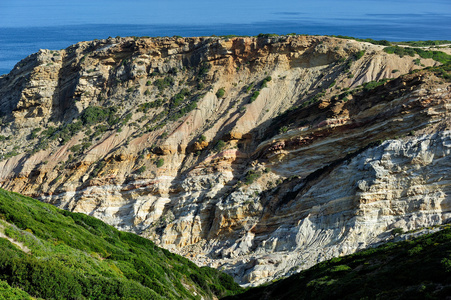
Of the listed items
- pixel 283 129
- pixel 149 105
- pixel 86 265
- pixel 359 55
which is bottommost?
pixel 86 265

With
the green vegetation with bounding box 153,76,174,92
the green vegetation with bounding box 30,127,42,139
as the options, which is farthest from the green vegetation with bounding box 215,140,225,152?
the green vegetation with bounding box 30,127,42,139

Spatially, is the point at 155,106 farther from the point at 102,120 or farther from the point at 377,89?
the point at 377,89

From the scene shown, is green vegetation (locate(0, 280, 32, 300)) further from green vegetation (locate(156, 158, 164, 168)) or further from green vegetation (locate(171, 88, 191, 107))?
green vegetation (locate(171, 88, 191, 107))

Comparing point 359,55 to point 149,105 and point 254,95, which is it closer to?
point 254,95

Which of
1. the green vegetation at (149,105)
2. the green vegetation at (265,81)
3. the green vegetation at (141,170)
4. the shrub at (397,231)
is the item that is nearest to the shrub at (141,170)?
the green vegetation at (141,170)

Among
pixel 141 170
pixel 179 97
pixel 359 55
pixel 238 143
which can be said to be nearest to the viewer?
pixel 238 143

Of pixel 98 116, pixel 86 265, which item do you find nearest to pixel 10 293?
pixel 86 265

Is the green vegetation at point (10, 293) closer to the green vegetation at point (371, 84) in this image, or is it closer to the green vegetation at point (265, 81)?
the green vegetation at point (371, 84)
